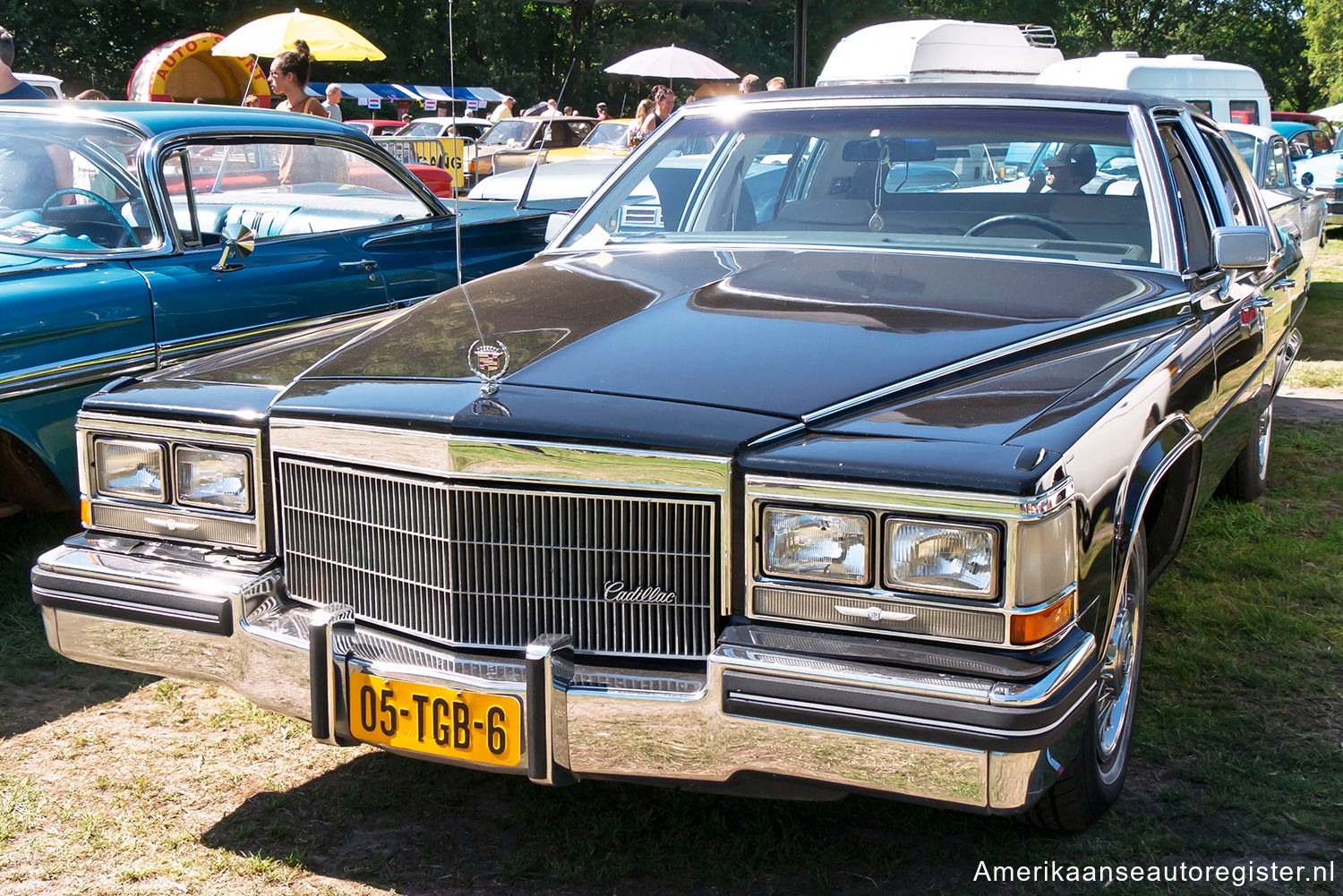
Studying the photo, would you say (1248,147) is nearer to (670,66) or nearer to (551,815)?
(670,66)

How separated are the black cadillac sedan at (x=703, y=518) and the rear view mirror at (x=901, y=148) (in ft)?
1.28

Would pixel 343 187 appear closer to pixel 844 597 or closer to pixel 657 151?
pixel 657 151

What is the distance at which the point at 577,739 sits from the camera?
7.40 feet

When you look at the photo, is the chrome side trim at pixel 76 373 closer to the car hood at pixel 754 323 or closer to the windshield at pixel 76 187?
the windshield at pixel 76 187

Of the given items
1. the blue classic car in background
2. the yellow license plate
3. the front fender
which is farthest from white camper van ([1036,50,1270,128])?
the yellow license plate

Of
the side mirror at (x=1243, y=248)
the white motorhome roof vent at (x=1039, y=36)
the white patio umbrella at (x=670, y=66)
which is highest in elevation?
the white motorhome roof vent at (x=1039, y=36)

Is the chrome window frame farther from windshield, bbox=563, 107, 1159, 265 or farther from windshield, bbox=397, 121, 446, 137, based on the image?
windshield, bbox=397, 121, 446, 137

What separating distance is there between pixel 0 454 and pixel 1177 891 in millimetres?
3772

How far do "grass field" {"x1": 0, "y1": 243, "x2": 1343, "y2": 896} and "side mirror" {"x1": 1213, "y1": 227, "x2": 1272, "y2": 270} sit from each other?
1154 mm

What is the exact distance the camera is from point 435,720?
2.34 metres

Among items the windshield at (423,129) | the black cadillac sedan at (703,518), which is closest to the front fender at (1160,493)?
the black cadillac sedan at (703,518)

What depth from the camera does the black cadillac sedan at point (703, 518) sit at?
2.12 m

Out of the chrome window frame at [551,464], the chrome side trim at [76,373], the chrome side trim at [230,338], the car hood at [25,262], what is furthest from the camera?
the chrome side trim at [230,338]

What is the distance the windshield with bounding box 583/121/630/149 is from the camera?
16.0m
